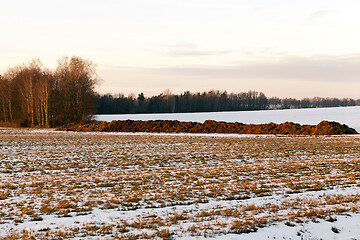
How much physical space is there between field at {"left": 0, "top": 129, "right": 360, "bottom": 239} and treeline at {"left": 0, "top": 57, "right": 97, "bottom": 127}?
4706 centimetres

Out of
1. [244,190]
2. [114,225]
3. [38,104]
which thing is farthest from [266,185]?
[38,104]

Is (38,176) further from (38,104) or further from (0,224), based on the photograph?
(38,104)

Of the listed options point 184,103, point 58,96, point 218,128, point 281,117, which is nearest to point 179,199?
point 218,128

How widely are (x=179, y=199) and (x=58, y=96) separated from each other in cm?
6026

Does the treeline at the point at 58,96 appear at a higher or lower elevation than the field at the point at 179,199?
higher

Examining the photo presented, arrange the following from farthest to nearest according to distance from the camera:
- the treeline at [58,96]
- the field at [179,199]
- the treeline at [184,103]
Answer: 1. the treeline at [184,103]
2. the treeline at [58,96]
3. the field at [179,199]

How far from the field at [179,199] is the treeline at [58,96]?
47060 millimetres

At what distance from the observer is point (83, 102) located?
63500mm

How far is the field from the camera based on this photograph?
23.9 feet

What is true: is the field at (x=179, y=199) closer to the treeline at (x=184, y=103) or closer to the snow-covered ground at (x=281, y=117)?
the snow-covered ground at (x=281, y=117)

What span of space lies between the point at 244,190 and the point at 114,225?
204 inches

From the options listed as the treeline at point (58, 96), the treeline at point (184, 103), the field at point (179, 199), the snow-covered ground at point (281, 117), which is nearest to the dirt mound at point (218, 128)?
the treeline at point (58, 96)

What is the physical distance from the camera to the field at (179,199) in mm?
7293

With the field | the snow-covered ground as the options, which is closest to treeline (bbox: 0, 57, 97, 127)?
the snow-covered ground
